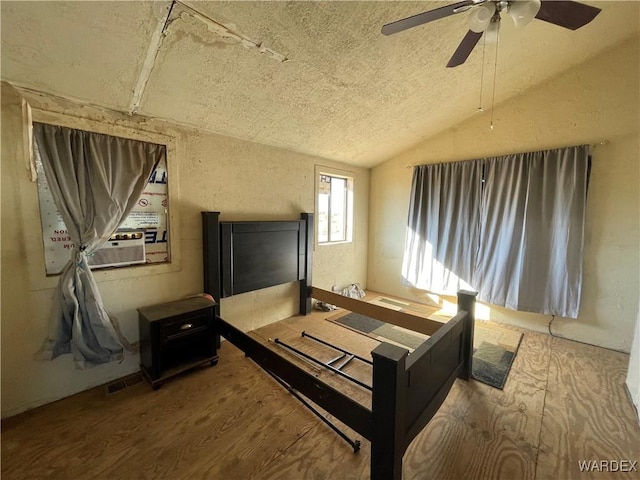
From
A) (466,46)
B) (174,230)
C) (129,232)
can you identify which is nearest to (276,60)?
(466,46)

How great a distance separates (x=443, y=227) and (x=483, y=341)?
5.06ft

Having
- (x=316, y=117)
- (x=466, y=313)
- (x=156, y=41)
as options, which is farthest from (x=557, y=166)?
(x=156, y=41)

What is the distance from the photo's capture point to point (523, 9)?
4.35ft

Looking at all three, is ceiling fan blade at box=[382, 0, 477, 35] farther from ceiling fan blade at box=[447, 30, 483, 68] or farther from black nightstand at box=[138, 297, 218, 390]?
black nightstand at box=[138, 297, 218, 390]

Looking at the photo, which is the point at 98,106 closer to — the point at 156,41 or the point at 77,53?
the point at 77,53

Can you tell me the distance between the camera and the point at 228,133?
270 centimetres

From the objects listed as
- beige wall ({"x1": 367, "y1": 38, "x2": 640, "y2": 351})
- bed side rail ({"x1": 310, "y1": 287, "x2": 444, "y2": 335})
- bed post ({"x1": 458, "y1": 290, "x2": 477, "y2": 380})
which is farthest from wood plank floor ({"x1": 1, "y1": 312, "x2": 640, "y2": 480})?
beige wall ({"x1": 367, "y1": 38, "x2": 640, "y2": 351})

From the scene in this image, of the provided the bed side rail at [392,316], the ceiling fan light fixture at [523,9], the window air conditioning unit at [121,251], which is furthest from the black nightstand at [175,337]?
the ceiling fan light fixture at [523,9]

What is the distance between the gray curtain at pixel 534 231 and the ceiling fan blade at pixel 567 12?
1928mm

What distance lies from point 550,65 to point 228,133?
3417 mm

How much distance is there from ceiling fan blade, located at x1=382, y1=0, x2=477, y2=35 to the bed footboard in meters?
1.67

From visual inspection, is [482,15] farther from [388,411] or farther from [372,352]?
[388,411]

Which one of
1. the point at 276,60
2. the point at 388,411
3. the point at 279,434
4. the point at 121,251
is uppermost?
the point at 276,60

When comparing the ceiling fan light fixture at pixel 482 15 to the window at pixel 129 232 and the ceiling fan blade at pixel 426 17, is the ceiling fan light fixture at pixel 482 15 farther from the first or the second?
the window at pixel 129 232
